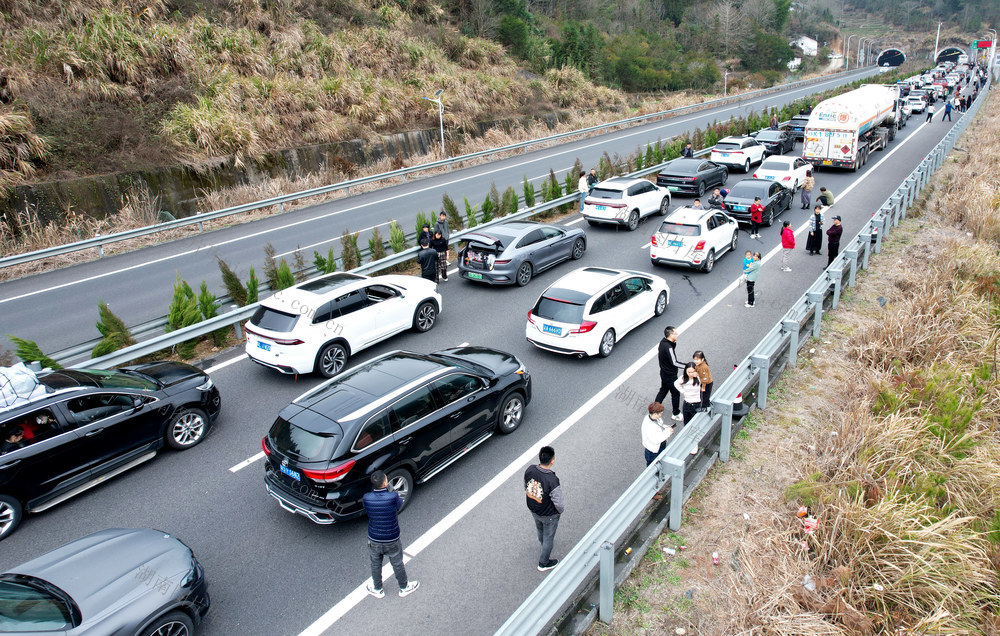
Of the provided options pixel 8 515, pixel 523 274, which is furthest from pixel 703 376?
pixel 8 515

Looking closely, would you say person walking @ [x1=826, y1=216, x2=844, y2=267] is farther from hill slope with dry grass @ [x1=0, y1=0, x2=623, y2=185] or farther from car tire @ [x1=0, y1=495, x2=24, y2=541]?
hill slope with dry grass @ [x1=0, y1=0, x2=623, y2=185]

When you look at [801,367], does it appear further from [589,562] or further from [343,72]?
[343,72]

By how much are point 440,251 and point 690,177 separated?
40.4ft

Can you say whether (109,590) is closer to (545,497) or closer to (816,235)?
(545,497)

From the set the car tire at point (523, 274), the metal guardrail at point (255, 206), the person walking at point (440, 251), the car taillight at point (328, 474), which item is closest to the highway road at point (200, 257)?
the metal guardrail at point (255, 206)

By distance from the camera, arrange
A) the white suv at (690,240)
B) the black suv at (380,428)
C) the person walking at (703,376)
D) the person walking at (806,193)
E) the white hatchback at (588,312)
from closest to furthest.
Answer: the black suv at (380,428)
the person walking at (703,376)
the white hatchback at (588,312)
the white suv at (690,240)
the person walking at (806,193)

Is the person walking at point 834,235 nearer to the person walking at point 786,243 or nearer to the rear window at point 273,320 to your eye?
the person walking at point 786,243

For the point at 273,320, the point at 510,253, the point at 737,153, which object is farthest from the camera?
the point at 737,153

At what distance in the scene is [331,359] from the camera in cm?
1162

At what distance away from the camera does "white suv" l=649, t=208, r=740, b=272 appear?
16219 millimetres

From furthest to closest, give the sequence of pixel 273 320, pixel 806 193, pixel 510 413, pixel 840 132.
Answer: pixel 840 132 → pixel 806 193 → pixel 273 320 → pixel 510 413

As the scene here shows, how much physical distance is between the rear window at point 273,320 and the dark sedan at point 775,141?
88.8 feet

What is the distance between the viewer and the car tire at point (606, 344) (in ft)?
39.0

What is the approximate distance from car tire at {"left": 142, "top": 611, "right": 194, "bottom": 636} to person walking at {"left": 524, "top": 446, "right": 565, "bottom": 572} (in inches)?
136
